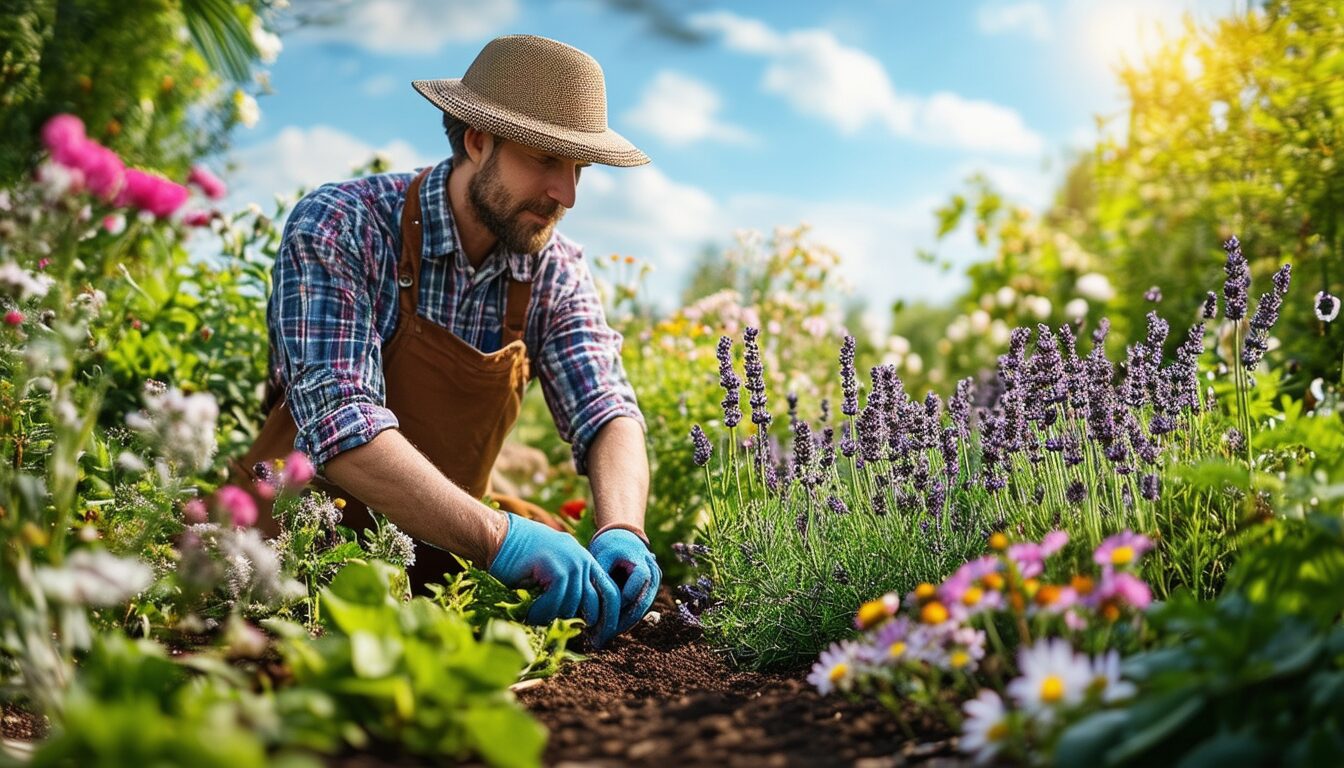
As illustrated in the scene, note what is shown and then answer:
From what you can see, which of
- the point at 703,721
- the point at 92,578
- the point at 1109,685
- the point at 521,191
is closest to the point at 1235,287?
the point at 1109,685

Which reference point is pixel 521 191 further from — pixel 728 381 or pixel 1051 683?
pixel 1051 683

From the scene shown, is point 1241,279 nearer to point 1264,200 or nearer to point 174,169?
point 1264,200

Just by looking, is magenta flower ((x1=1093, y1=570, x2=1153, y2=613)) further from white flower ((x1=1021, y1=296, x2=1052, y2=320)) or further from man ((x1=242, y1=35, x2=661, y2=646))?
white flower ((x1=1021, y1=296, x2=1052, y2=320))

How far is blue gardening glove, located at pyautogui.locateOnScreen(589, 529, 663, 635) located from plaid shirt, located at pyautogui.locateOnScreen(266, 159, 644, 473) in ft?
1.82

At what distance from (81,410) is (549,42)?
5.31 ft

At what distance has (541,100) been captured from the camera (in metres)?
3.11

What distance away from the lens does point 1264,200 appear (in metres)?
4.47

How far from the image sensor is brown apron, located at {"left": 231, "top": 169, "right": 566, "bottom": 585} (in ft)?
10.7

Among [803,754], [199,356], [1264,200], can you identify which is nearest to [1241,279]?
[803,754]

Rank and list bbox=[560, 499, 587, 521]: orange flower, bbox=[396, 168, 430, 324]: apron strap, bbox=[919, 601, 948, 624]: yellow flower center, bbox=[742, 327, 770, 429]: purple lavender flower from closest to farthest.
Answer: bbox=[919, 601, 948, 624]: yellow flower center
bbox=[742, 327, 770, 429]: purple lavender flower
bbox=[396, 168, 430, 324]: apron strap
bbox=[560, 499, 587, 521]: orange flower

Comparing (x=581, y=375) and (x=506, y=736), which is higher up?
(x=581, y=375)

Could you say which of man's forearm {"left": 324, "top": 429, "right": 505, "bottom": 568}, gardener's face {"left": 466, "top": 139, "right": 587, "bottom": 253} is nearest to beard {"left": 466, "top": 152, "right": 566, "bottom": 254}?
gardener's face {"left": 466, "top": 139, "right": 587, "bottom": 253}

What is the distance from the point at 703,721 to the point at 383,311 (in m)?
1.85

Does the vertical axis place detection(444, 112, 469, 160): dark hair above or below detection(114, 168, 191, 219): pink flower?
above
